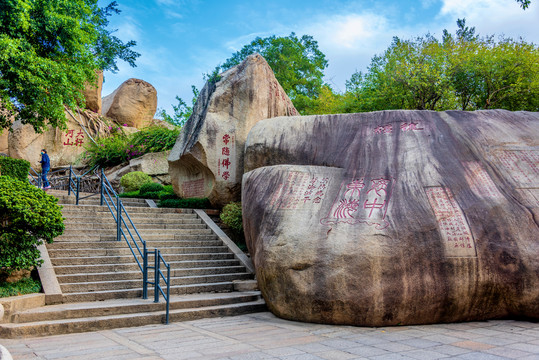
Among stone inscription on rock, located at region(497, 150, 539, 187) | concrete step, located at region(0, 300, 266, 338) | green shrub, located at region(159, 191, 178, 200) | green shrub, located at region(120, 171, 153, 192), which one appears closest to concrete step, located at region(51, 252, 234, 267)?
concrete step, located at region(0, 300, 266, 338)

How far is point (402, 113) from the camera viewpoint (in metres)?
7.52

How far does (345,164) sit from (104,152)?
13.5 metres

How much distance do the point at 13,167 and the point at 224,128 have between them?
4992 millimetres

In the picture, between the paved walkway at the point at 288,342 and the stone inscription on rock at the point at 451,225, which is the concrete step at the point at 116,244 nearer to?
the paved walkway at the point at 288,342

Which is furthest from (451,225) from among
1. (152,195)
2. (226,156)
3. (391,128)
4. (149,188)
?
(149,188)

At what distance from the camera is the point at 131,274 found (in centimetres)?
710

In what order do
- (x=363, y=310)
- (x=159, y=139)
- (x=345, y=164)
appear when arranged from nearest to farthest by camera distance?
(x=363, y=310), (x=345, y=164), (x=159, y=139)

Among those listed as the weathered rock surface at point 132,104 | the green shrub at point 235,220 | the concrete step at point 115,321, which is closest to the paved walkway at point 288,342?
the concrete step at point 115,321

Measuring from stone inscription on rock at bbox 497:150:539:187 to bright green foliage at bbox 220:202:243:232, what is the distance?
5.43 metres

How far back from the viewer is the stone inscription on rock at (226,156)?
10.4 meters

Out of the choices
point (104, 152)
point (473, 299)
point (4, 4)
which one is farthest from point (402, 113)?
point (104, 152)

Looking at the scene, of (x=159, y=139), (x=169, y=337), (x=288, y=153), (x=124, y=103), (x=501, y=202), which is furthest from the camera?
(x=124, y=103)

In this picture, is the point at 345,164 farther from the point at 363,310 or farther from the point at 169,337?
the point at 169,337

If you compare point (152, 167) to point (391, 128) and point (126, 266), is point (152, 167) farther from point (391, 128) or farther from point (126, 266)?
point (391, 128)
